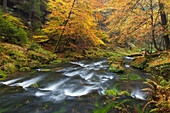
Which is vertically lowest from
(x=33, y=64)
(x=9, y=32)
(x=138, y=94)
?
(x=138, y=94)

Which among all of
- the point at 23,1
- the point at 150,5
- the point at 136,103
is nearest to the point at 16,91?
the point at 136,103

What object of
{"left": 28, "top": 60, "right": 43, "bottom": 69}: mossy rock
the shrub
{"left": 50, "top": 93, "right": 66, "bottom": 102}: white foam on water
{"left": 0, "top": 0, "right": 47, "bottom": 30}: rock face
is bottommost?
{"left": 50, "top": 93, "right": 66, "bottom": 102}: white foam on water

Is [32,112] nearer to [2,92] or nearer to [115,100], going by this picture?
[2,92]

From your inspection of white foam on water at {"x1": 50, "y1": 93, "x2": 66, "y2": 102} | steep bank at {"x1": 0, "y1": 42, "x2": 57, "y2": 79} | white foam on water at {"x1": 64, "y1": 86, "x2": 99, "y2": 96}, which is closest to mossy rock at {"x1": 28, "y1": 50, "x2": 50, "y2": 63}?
steep bank at {"x1": 0, "y1": 42, "x2": 57, "y2": 79}

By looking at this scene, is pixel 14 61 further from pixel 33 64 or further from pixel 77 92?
pixel 77 92

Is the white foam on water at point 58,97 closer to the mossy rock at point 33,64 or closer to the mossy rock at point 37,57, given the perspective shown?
the mossy rock at point 33,64

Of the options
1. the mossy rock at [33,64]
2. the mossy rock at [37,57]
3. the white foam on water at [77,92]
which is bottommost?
the white foam on water at [77,92]

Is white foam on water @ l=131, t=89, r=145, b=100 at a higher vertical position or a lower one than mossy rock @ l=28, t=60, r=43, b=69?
lower

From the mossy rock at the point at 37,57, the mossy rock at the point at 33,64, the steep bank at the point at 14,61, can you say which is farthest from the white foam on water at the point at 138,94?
the mossy rock at the point at 37,57

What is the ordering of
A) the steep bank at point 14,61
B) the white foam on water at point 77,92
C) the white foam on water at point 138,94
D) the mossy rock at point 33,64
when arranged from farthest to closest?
the mossy rock at point 33,64 → the steep bank at point 14,61 → the white foam on water at point 77,92 → the white foam on water at point 138,94

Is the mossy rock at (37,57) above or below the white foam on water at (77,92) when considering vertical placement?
above

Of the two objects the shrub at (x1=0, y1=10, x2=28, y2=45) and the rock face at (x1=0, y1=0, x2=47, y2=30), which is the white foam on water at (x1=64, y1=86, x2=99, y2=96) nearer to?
the shrub at (x1=0, y1=10, x2=28, y2=45)

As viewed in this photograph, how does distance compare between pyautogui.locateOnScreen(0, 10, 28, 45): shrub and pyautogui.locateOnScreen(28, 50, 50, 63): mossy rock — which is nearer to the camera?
pyautogui.locateOnScreen(0, 10, 28, 45): shrub

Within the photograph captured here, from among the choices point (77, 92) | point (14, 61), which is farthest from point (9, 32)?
point (77, 92)
